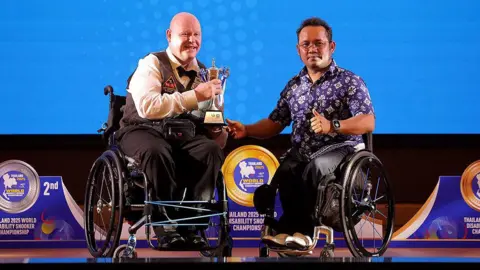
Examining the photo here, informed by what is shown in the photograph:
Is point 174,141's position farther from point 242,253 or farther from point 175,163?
point 242,253

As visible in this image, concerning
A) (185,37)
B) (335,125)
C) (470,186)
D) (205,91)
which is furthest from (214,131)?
(470,186)

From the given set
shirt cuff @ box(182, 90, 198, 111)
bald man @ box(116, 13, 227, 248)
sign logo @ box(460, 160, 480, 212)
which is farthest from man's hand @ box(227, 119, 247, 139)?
sign logo @ box(460, 160, 480, 212)

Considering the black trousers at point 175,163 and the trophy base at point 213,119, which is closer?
the black trousers at point 175,163

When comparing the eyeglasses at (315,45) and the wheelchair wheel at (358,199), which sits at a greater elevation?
the eyeglasses at (315,45)

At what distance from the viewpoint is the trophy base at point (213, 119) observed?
311cm

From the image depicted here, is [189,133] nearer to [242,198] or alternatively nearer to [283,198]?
[283,198]

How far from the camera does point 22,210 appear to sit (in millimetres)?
4348

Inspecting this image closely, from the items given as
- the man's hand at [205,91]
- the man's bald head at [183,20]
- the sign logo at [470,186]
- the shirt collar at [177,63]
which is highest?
the man's bald head at [183,20]

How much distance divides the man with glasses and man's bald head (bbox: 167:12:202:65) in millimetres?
438

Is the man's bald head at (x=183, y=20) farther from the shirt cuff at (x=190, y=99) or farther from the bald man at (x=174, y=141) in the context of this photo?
the shirt cuff at (x=190, y=99)

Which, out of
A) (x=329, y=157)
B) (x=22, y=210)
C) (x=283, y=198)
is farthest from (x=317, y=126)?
(x=22, y=210)

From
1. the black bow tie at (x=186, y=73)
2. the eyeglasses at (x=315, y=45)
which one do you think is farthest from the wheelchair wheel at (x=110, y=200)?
the eyeglasses at (x=315, y=45)

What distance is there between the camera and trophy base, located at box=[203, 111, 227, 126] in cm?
311

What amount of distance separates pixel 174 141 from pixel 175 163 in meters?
0.09
